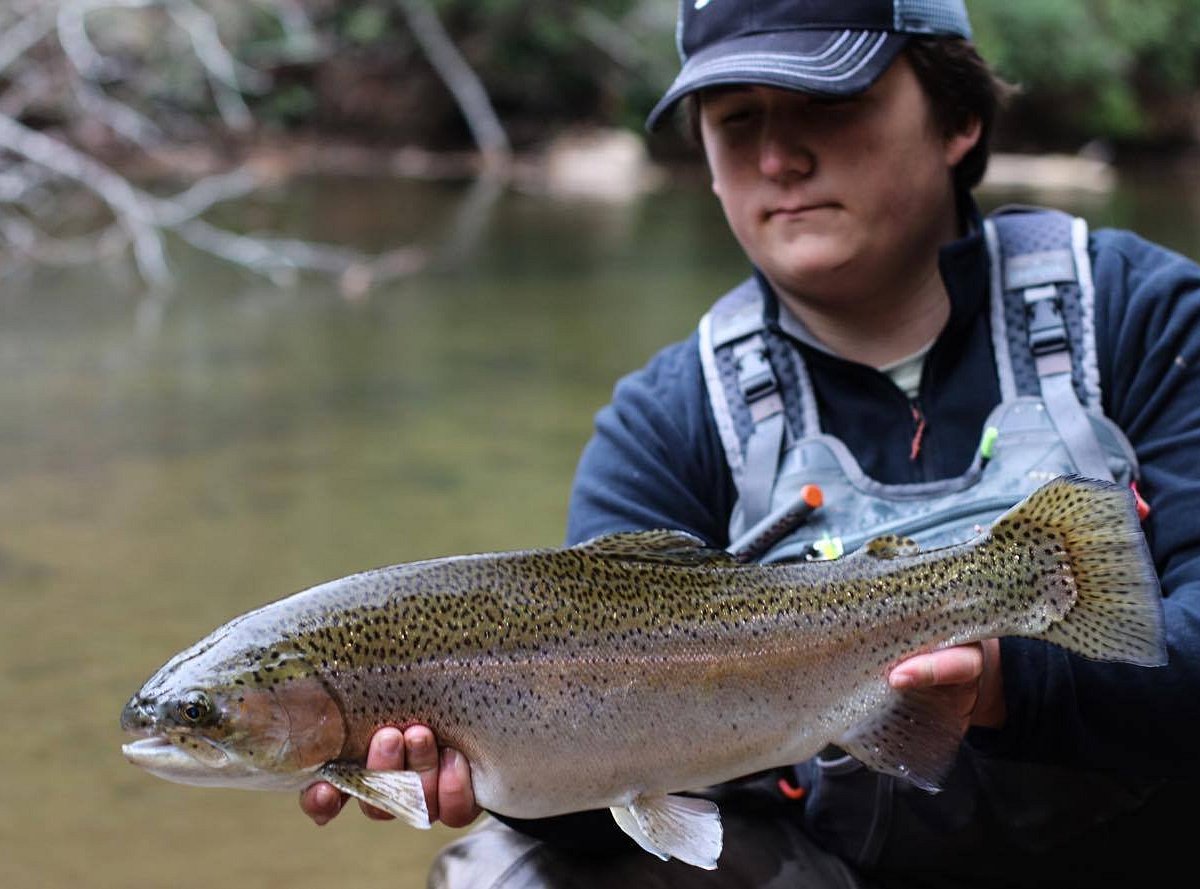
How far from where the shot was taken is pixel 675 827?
2.17 m

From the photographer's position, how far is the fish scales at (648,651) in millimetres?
2102

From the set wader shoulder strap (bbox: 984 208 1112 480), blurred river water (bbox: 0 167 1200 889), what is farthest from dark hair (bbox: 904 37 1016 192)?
blurred river water (bbox: 0 167 1200 889)

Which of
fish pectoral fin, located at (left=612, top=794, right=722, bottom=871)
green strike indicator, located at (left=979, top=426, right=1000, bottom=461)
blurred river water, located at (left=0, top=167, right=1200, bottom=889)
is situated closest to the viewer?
fish pectoral fin, located at (left=612, top=794, right=722, bottom=871)

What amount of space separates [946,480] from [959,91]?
0.73 metres

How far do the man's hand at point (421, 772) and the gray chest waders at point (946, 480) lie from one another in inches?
25.9

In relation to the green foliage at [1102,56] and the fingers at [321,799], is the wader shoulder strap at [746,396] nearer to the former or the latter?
the fingers at [321,799]

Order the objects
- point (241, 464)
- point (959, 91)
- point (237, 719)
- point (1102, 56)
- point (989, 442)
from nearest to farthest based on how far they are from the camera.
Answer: point (237, 719) < point (989, 442) < point (959, 91) < point (241, 464) < point (1102, 56)

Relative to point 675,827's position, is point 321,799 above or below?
above

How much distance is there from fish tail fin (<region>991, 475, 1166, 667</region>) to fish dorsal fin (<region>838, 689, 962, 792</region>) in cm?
19

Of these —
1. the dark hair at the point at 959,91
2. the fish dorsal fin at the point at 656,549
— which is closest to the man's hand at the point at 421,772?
the fish dorsal fin at the point at 656,549

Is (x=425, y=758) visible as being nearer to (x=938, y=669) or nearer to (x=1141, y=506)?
(x=938, y=669)

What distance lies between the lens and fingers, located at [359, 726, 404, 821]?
2088 millimetres

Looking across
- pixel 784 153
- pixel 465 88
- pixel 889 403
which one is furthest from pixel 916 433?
pixel 465 88

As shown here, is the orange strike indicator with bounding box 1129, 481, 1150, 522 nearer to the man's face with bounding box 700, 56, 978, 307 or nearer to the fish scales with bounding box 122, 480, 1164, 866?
the fish scales with bounding box 122, 480, 1164, 866
